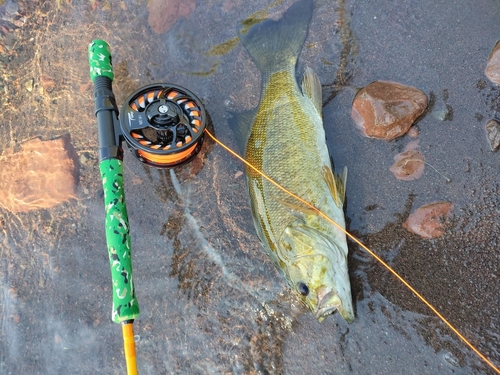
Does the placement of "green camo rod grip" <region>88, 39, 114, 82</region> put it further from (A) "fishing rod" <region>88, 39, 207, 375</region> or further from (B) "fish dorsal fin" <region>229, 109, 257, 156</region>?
(B) "fish dorsal fin" <region>229, 109, 257, 156</region>

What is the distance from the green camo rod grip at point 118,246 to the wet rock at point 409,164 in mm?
1944

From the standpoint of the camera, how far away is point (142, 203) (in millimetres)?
3273

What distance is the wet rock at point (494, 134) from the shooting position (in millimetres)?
2863

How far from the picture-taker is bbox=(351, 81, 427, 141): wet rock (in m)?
2.96

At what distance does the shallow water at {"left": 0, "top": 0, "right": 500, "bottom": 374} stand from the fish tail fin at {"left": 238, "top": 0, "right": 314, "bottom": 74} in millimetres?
109

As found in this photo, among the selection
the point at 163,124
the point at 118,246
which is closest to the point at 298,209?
the point at 163,124

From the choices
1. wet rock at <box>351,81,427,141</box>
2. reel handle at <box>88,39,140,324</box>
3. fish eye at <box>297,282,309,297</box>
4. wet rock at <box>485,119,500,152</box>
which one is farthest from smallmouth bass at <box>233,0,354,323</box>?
wet rock at <box>485,119,500,152</box>

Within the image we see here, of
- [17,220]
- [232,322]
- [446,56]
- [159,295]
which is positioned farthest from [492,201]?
[17,220]

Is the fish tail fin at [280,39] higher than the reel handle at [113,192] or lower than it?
higher

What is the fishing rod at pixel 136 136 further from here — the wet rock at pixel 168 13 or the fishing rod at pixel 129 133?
the wet rock at pixel 168 13

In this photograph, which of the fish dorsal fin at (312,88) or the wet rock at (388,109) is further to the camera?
the fish dorsal fin at (312,88)

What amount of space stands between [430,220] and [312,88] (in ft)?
4.30

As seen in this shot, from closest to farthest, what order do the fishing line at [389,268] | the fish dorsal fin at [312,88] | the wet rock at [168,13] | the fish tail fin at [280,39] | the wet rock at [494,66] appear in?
the fishing line at [389,268] < the wet rock at [494,66] < the fish dorsal fin at [312,88] < the fish tail fin at [280,39] < the wet rock at [168,13]

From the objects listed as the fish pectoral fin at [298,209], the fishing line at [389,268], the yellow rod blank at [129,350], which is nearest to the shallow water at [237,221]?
the fishing line at [389,268]
